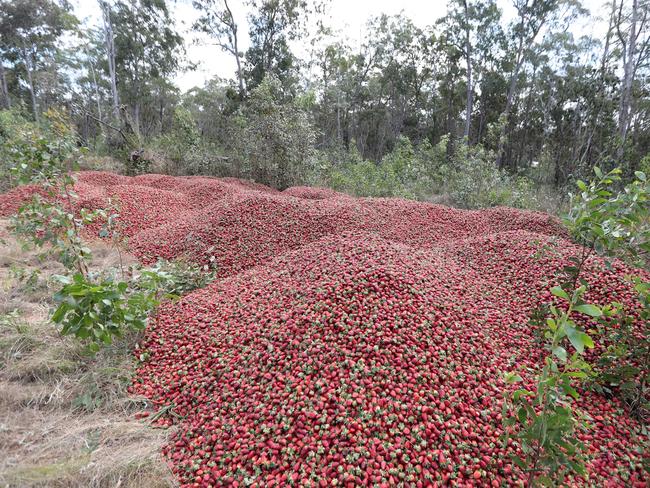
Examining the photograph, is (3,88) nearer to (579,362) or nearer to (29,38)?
(29,38)

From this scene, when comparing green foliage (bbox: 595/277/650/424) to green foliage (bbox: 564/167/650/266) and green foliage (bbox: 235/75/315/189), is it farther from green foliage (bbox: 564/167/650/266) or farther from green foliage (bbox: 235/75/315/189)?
green foliage (bbox: 235/75/315/189)

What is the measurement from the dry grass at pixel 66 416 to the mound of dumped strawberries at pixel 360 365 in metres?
0.12

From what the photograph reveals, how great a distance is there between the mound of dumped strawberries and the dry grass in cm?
12

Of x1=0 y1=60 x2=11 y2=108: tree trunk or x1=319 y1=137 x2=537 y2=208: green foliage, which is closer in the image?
x1=319 y1=137 x2=537 y2=208: green foliage

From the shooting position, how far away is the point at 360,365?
1684 mm

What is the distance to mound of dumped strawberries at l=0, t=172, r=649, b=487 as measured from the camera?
137 centimetres

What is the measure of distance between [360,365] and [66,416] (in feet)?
4.84

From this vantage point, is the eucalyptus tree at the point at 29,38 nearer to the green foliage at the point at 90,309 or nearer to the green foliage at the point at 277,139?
the green foliage at the point at 277,139

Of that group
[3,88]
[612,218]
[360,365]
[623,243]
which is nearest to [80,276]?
[360,365]

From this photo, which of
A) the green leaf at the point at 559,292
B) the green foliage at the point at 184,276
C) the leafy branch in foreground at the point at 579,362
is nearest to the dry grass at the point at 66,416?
the green foliage at the point at 184,276

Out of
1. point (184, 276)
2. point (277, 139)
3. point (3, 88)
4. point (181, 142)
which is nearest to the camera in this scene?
point (184, 276)

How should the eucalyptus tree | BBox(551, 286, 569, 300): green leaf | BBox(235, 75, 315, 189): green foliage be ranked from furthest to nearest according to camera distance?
1. the eucalyptus tree
2. BBox(235, 75, 315, 189): green foliage
3. BBox(551, 286, 569, 300): green leaf

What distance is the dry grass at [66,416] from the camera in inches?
51.3

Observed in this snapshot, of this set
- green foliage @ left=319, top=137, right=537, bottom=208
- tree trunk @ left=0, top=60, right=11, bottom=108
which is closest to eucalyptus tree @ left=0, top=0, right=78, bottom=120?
tree trunk @ left=0, top=60, right=11, bottom=108
